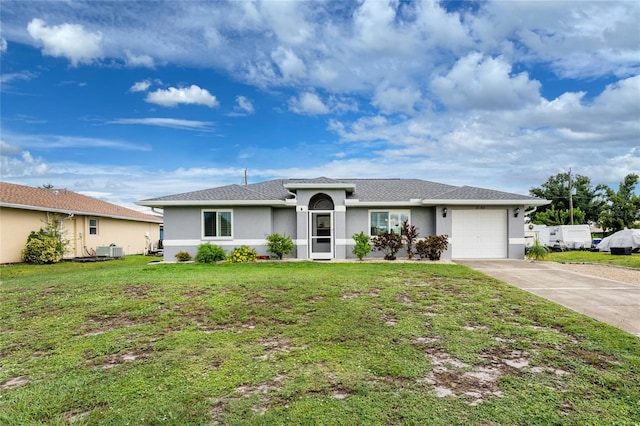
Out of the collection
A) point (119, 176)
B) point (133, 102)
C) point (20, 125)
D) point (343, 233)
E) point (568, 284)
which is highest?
point (133, 102)

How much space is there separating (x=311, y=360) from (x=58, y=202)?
22844mm

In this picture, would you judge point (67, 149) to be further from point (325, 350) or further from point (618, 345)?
point (618, 345)

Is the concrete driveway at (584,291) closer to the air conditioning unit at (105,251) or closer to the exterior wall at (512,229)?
the exterior wall at (512,229)

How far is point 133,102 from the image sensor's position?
55.2ft

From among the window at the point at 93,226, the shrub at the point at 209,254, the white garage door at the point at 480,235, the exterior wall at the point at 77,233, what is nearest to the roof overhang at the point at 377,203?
the white garage door at the point at 480,235

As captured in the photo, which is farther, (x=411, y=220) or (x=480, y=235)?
(x=411, y=220)

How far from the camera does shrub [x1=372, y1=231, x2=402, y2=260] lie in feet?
51.6

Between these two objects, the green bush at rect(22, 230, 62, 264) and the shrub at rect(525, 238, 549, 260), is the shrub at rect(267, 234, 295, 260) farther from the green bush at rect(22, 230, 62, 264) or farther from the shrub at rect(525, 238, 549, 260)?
the green bush at rect(22, 230, 62, 264)

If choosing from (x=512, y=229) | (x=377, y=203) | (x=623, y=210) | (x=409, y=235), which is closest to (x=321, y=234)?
(x=377, y=203)

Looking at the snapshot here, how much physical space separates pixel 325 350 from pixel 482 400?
1.94 meters

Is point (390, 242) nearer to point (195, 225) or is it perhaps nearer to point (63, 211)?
point (195, 225)

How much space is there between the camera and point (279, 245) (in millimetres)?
15727

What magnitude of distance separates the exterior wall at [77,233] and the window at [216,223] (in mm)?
9949

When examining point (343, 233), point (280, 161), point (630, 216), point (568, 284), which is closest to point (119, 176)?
point (280, 161)
